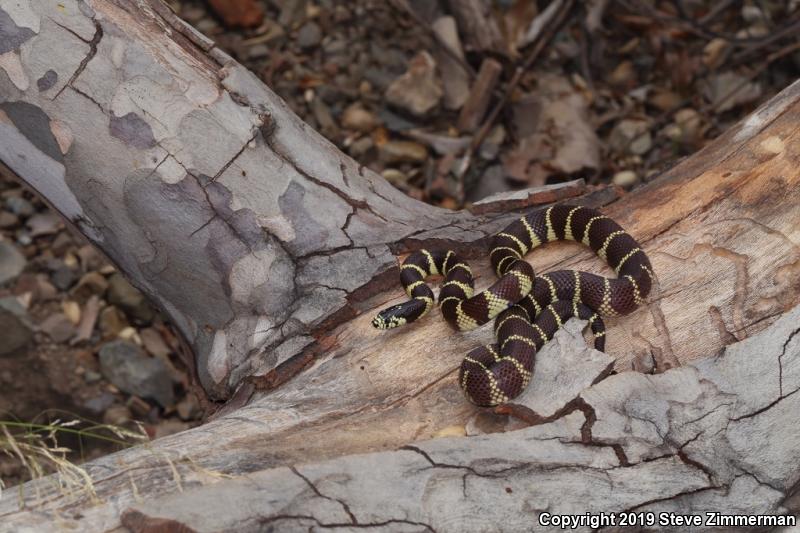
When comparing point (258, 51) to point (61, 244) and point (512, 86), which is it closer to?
point (512, 86)

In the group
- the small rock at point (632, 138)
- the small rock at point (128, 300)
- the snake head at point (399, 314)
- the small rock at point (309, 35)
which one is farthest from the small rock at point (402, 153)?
the snake head at point (399, 314)

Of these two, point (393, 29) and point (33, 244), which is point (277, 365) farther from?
point (393, 29)

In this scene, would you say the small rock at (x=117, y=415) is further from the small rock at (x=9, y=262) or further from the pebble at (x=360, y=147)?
the pebble at (x=360, y=147)

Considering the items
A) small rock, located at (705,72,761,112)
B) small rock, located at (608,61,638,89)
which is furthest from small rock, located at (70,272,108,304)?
small rock, located at (705,72,761,112)

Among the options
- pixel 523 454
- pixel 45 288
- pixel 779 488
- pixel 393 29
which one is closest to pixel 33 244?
pixel 45 288

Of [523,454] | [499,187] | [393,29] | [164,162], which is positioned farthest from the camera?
[393,29]
